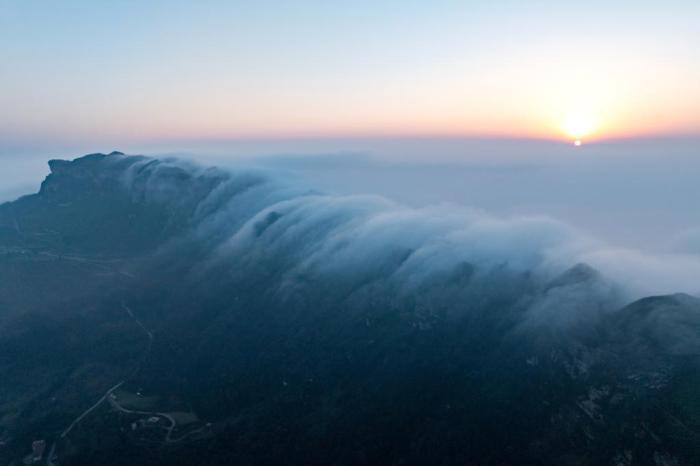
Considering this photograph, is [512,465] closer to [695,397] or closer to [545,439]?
[545,439]

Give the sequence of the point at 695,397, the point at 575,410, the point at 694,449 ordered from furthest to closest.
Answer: the point at 575,410
the point at 695,397
the point at 694,449

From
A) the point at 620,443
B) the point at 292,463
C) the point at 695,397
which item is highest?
the point at 695,397

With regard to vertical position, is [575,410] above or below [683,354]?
below

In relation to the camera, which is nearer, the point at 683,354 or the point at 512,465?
the point at 512,465

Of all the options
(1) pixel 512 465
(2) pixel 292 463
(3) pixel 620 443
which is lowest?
(2) pixel 292 463

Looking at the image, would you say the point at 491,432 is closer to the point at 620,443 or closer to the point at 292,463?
the point at 620,443

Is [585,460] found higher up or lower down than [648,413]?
lower down

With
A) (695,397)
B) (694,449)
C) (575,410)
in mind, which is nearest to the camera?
(694,449)

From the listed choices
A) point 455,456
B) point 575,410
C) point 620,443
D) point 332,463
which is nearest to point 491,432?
point 455,456

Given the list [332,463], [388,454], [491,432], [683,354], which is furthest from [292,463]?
[683,354]
